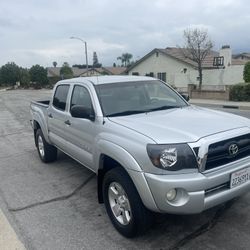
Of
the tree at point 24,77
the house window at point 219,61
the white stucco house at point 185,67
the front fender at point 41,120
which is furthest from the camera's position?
the tree at point 24,77

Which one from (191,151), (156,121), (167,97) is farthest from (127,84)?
(191,151)

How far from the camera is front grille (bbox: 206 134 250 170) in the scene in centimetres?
310

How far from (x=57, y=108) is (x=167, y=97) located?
1952mm

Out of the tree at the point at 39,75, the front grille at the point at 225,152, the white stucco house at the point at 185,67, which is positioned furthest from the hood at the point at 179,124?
the tree at the point at 39,75

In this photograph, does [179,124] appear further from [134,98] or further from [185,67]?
[185,67]

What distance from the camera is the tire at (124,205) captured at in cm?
328

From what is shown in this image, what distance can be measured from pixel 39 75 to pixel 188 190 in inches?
2739

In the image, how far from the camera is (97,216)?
13.4 feet

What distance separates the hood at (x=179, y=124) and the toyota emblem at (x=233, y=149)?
Result: 185mm

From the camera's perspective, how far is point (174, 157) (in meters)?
2.99

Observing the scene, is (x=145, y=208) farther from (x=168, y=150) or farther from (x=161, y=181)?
(x=168, y=150)

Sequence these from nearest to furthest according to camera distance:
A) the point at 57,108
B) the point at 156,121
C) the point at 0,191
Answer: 1. the point at 156,121
2. the point at 0,191
3. the point at 57,108

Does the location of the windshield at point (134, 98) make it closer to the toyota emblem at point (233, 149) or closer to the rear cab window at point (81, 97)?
the rear cab window at point (81, 97)

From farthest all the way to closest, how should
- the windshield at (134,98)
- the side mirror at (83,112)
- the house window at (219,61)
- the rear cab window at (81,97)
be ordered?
the house window at (219,61)
the rear cab window at (81,97)
the windshield at (134,98)
the side mirror at (83,112)
